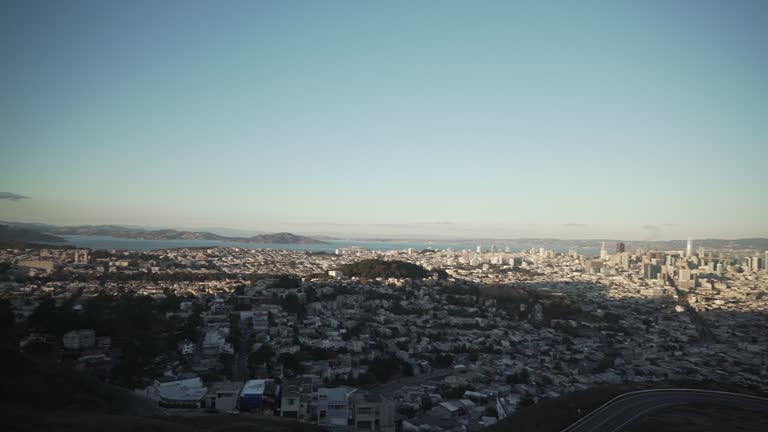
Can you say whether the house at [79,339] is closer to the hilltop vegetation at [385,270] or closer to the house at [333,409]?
the house at [333,409]

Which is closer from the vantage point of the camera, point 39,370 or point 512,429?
point 39,370

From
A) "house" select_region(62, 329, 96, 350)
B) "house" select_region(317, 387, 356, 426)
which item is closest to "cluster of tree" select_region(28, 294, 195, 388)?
"house" select_region(62, 329, 96, 350)

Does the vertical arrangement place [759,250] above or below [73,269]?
above

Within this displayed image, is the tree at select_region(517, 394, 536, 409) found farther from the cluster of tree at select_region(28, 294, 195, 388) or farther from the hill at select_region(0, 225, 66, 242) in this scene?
the hill at select_region(0, 225, 66, 242)

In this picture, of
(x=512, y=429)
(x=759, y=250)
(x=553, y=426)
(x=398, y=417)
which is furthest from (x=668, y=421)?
(x=759, y=250)

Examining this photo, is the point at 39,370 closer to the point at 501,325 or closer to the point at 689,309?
the point at 501,325

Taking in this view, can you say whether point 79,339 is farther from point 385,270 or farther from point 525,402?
point 385,270
